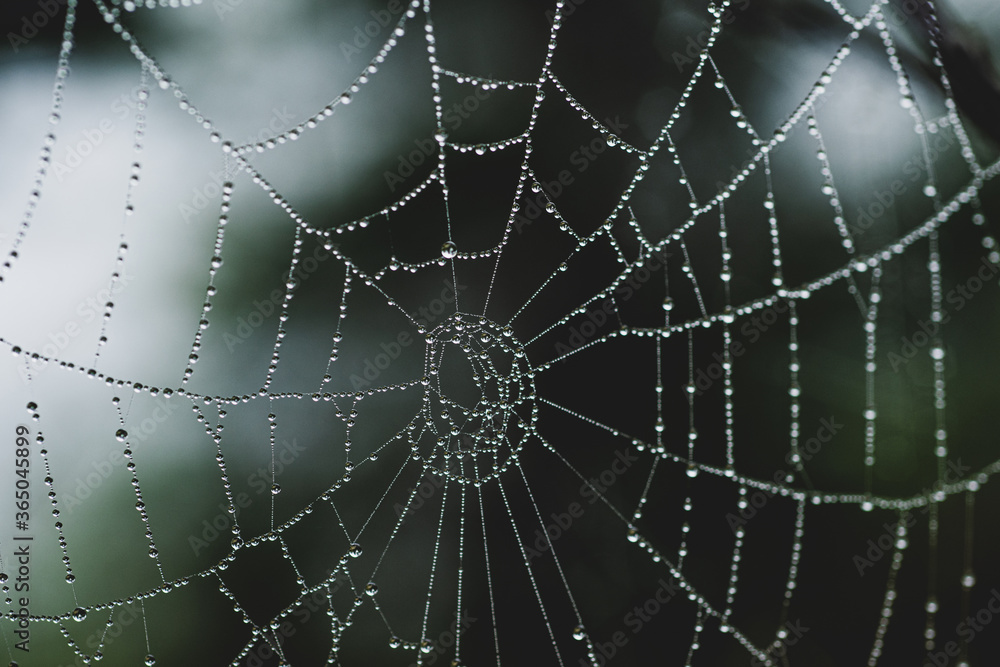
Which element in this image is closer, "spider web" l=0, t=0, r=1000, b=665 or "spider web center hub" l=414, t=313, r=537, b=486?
"spider web center hub" l=414, t=313, r=537, b=486

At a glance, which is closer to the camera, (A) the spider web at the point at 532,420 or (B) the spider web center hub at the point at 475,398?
(B) the spider web center hub at the point at 475,398

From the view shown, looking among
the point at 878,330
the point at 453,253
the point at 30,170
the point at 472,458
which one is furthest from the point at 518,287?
the point at 30,170

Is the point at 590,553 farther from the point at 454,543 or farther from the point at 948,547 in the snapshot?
the point at 948,547
